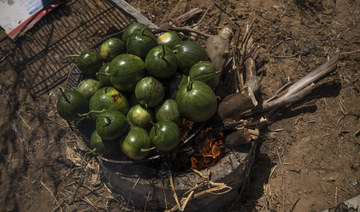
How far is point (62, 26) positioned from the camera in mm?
5629

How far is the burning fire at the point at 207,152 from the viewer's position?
3264mm

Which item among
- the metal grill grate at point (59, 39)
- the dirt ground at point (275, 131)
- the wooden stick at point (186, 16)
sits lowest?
the dirt ground at point (275, 131)

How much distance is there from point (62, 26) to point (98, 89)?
305 cm

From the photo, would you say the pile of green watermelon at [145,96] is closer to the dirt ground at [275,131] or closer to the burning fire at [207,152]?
the burning fire at [207,152]

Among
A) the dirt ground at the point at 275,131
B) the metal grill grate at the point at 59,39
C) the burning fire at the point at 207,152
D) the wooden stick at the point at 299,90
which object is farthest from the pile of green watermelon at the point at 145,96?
the metal grill grate at the point at 59,39

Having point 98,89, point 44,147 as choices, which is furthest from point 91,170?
point 98,89

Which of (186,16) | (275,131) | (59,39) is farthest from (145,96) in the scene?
(59,39)

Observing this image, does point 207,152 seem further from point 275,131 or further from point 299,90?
point 299,90

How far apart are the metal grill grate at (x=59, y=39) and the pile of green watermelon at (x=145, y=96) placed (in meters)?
2.20

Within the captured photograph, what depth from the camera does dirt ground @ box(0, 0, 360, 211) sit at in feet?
12.9

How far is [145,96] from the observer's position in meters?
2.95

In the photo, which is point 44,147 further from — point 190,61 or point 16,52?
point 190,61

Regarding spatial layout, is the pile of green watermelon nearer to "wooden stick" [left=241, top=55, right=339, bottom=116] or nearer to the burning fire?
the burning fire

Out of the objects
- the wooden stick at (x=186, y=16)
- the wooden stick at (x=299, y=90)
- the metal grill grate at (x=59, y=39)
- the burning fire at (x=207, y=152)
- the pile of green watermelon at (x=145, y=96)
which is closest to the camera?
the pile of green watermelon at (x=145, y=96)
